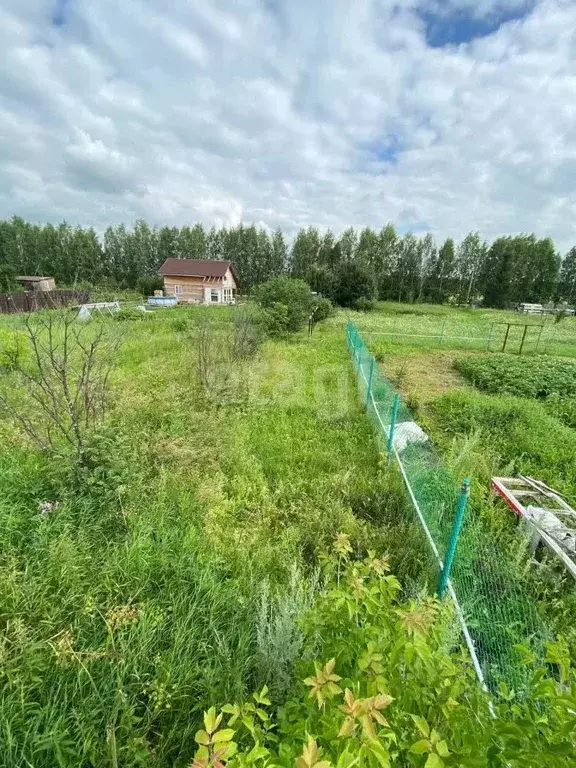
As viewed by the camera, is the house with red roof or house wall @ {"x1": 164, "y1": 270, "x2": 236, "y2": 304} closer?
the house with red roof

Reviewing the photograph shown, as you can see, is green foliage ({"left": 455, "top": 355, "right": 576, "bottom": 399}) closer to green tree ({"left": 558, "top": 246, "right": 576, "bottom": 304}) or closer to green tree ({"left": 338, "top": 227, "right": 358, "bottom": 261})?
green tree ({"left": 338, "top": 227, "right": 358, "bottom": 261})

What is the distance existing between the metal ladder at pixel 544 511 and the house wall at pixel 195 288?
33.1 meters

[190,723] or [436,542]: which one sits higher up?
[436,542]

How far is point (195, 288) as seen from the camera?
3484cm

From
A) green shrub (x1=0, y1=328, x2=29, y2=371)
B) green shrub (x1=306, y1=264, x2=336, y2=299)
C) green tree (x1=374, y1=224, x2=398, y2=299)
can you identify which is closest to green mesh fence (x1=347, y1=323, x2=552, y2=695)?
green shrub (x1=0, y1=328, x2=29, y2=371)

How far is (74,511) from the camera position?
9.99 feet

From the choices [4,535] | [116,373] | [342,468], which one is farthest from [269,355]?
[4,535]

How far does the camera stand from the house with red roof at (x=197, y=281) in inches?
1355

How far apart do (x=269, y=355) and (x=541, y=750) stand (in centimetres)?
1020

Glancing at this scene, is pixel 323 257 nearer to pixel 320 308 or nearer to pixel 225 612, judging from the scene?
pixel 320 308

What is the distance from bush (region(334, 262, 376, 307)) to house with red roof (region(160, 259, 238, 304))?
10469 millimetres

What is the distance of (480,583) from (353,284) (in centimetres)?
2943

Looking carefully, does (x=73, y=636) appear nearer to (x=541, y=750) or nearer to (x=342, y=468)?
(x=541, y=750)

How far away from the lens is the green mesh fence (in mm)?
2224
